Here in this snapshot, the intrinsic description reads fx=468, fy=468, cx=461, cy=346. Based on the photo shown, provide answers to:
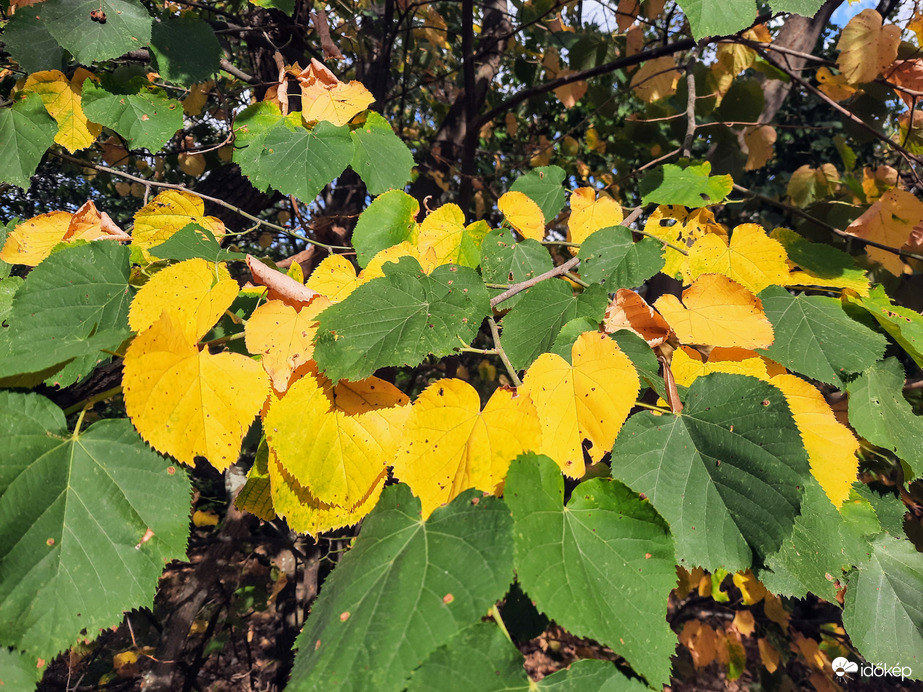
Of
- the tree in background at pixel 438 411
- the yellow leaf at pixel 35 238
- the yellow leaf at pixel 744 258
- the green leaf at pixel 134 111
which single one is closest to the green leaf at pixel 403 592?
the tree in background at pixel 438 411

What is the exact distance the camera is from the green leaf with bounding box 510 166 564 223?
4.58 feet

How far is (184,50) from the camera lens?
4.80 feet

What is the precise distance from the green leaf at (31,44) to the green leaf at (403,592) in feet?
5.79

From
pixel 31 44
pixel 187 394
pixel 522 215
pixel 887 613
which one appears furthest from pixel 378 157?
pixel 887 613

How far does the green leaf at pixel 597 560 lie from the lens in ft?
1.63

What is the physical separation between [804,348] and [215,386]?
3.24 feet

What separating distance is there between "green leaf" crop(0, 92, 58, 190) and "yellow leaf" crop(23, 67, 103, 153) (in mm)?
56

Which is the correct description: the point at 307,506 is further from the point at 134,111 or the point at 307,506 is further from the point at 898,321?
the point at 134,111

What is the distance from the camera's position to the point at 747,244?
1021 mm

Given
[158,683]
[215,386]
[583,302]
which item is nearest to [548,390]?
[583,302]

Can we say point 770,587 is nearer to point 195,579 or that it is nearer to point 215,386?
point 215,386

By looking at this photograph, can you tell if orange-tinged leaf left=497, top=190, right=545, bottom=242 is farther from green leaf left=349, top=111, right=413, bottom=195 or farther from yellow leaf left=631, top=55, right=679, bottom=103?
yellow leaf left=631, top=55, right=679, bottom=103

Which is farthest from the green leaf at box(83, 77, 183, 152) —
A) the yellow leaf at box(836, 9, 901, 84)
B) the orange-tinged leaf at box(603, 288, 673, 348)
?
the yellow leaf at box(836, 9, 901, 84)

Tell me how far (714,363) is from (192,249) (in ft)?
3.13
